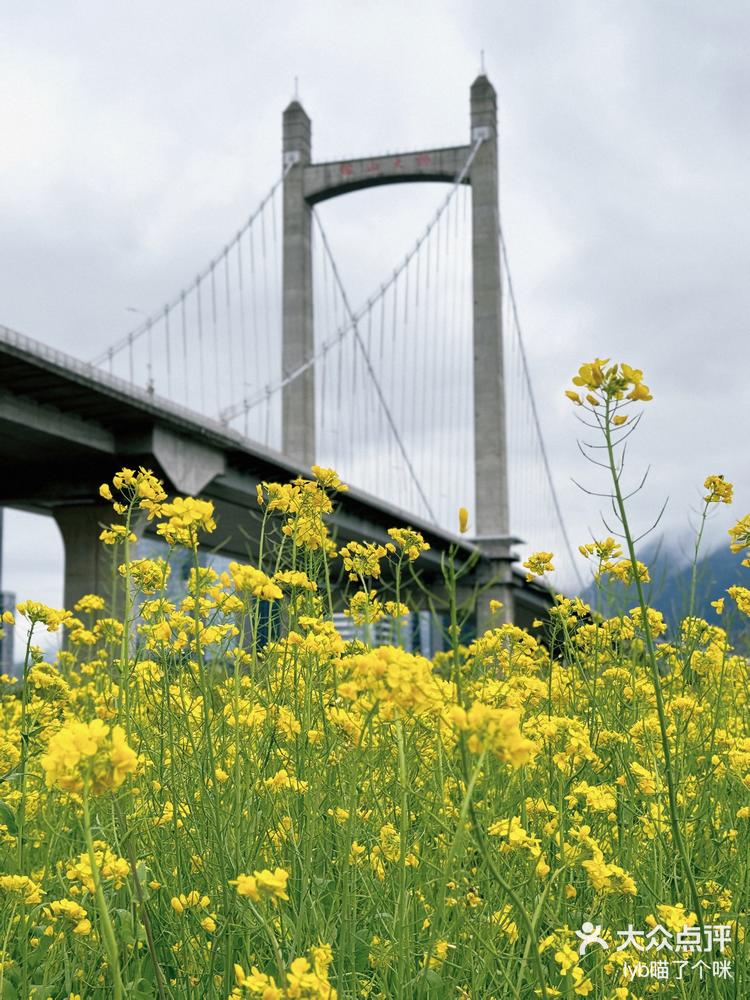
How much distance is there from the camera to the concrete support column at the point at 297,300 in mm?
28953

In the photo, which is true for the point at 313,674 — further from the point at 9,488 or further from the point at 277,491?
the point at 9,488

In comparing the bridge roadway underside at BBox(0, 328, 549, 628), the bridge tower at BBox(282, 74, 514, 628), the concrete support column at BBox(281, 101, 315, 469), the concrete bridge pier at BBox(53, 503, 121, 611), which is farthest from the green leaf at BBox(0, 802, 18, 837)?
the bridge tower at BBox(282, 74, 514, 628)

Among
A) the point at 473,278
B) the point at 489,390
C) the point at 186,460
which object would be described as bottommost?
the point at 186,460

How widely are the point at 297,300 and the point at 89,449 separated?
41.4ft

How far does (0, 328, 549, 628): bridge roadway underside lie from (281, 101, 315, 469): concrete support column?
17.2 ft

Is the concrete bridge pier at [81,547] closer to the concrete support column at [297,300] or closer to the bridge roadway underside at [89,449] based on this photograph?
the bridge roadway underside at [89,449]

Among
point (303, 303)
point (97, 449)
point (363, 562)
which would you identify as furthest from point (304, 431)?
point (363, 562)

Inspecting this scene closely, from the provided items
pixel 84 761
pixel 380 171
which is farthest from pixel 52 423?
pixel 380 171

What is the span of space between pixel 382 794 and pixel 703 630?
3.25ft

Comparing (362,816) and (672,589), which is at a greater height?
(672,589)

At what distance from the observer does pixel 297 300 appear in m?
29.7

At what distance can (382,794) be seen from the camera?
213 cm

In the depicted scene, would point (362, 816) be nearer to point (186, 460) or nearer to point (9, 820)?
point (9, 820)

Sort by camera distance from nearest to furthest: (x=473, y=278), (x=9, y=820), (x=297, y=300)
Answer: (x=9, y=820), (x=297, y=300), (x=473, y=278)
